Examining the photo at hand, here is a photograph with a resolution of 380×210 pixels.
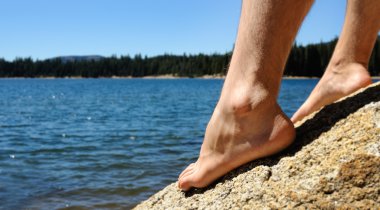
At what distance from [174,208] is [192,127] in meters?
12.2

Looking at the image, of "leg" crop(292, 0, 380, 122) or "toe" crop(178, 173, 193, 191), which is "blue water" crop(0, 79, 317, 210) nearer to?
"toe" crop(178, 173, 193, 191)

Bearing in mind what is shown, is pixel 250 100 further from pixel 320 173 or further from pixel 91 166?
pixel 91 166

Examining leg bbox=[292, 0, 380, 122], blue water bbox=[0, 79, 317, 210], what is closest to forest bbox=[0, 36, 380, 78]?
blue water bbox=[0, 79, 317, 210]

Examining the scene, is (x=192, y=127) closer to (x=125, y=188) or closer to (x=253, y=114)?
(x=125, y=188)

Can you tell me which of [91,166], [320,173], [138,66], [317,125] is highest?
[138,66]

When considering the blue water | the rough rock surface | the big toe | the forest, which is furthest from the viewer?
the forest

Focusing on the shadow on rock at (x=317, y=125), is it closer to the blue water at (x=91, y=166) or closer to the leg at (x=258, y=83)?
the leg at (x=258, y=83)

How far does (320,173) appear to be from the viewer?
1.73 meters

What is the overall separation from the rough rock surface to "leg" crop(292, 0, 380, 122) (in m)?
0.22

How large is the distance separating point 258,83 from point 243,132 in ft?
0.70

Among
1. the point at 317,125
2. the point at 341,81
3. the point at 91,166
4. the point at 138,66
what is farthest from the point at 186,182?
the point at 138,66

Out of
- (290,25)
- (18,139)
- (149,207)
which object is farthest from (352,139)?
(18,139)

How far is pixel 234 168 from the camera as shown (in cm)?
203

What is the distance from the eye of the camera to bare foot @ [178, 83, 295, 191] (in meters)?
1.86
